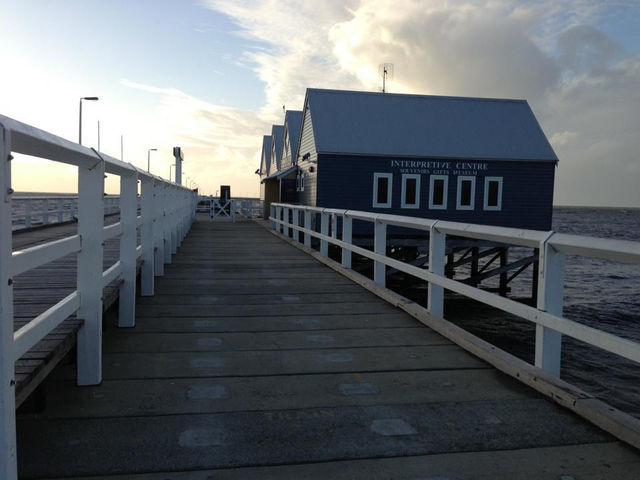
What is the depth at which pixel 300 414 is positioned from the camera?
3.46 metres

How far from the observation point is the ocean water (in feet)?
39.6

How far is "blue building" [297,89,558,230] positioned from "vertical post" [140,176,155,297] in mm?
17068

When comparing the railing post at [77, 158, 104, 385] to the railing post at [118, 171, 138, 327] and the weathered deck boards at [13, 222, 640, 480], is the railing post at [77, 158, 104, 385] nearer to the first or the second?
the weathered deck boards at [13, 222, 640, 480]

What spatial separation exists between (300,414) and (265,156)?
1963 inches

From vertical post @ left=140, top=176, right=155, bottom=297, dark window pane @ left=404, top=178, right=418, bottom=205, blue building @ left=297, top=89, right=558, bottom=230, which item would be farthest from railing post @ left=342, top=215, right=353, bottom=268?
dark window pane @ left=404, top=178, right=418, bottom=205

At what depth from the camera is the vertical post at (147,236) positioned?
22.1 feet

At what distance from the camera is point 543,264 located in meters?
3.85

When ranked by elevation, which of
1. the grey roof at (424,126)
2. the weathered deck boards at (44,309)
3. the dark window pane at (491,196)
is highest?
the grey roof at (424,126)

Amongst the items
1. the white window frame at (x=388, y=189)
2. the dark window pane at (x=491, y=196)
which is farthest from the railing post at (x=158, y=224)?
the dark window pane at (x=491, y=196)

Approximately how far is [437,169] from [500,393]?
21.7 meters

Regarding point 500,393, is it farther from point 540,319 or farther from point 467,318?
point 467,318

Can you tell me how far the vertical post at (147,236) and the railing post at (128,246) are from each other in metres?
1.22

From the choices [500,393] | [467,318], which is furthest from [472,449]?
[467,318]

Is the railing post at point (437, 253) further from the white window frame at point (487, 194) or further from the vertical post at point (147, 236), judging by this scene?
the white window frame at point (487, 194)
